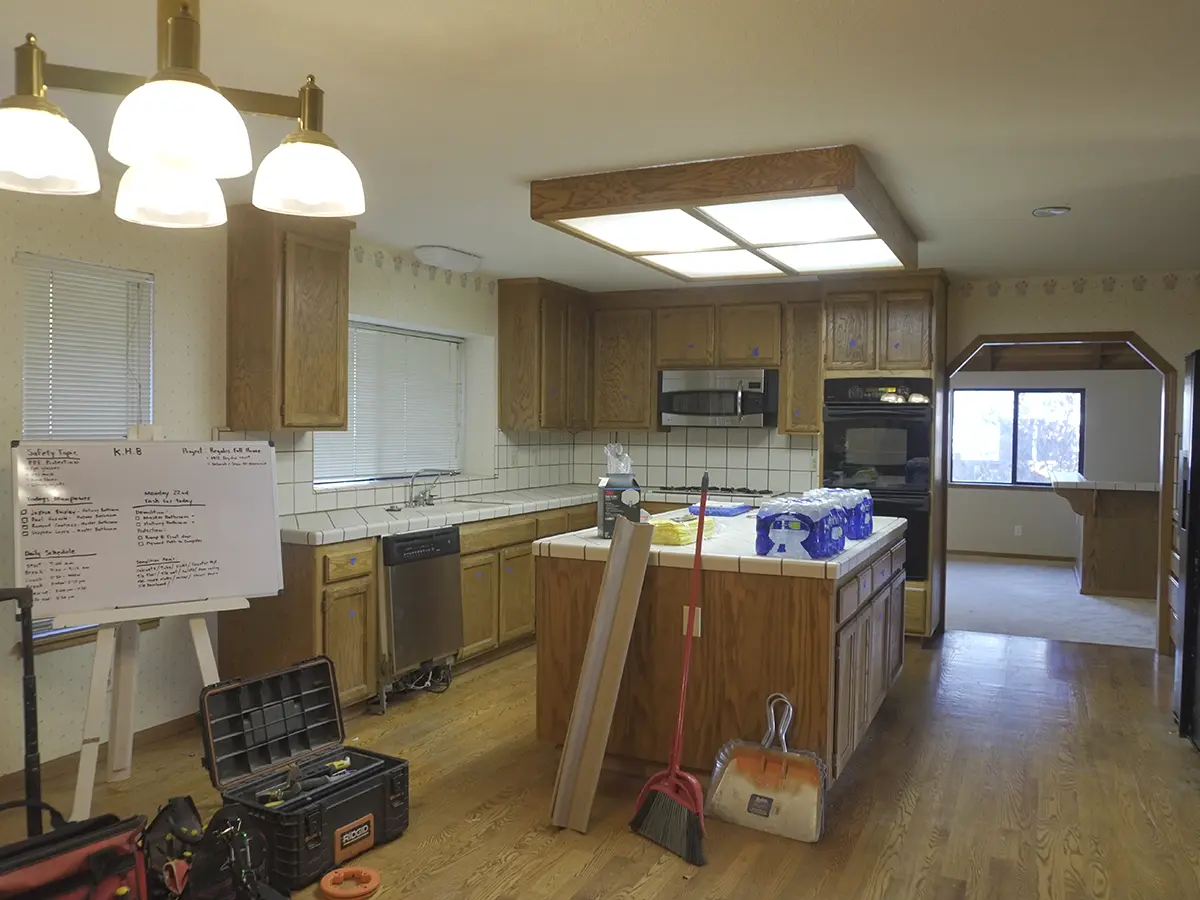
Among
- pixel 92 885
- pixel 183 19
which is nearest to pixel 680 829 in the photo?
pixel 92 885

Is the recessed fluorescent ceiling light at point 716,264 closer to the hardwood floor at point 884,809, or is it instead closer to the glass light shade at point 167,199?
the hardwood floor at point 884,809

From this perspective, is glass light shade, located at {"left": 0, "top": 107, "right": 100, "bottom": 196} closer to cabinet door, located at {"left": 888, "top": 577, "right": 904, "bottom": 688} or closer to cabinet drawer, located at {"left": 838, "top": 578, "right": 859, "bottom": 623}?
cabinet drawer, located at {"left": 838, "top": 578, "right": 859, "bottom": 623}

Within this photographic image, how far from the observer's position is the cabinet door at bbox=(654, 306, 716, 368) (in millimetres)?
6336

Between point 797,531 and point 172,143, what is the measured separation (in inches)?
97.4

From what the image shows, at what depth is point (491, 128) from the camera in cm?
293

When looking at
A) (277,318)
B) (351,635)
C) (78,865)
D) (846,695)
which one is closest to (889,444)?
(846,695)

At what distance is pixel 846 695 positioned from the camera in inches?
131

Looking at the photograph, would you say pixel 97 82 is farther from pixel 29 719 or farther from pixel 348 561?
pixel 348 561

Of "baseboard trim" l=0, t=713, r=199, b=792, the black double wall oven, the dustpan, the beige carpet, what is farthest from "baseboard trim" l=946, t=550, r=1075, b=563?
"baseboard trim" l=0, t=713, r=199, b=792

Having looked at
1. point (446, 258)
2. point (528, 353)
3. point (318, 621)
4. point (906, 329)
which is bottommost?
point (318, 621)

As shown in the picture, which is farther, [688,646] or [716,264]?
[716,264]

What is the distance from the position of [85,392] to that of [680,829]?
9.32ft

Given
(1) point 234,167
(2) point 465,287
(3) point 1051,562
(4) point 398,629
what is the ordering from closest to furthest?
(1) point 234,167 < (4) point 398,629 < (2) point 465,287 < (3) point 1051,562

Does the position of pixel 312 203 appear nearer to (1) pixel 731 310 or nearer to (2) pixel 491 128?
(2) pixel 491 128
